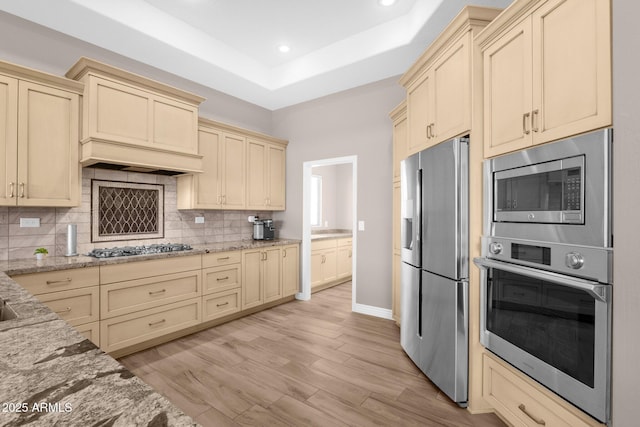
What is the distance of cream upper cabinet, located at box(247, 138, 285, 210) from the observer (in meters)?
4.30

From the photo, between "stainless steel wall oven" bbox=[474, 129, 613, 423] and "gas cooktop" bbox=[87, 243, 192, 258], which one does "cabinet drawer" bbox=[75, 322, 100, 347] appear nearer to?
"gas cooktop" bbox=[87, 243, 192, 258]

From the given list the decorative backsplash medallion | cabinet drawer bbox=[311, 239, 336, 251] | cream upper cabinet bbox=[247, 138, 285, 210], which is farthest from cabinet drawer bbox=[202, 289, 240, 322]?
cabinet drawer bbox=[311, 239, 336, 251]

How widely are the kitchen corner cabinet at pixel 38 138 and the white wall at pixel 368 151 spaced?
110 inches

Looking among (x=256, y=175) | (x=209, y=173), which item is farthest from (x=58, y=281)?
(x=256, y=175)

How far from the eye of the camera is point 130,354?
9.23ft

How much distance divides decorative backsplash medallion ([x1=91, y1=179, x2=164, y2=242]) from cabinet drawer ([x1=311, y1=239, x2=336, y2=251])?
7.29 ft

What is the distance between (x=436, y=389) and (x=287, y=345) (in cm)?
139

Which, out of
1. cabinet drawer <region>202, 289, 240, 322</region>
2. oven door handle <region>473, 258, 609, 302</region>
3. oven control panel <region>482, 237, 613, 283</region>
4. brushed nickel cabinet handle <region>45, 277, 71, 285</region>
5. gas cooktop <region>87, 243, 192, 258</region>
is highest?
oven control panel <region>482, 237, 613, 283</region>

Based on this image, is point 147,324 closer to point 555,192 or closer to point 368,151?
point 368,151

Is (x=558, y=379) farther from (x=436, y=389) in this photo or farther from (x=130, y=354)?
(x=130, y=354)

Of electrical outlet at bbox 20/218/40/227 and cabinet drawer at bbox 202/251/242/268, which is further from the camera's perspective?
cabinet drawer at bbox 202/251/242/268

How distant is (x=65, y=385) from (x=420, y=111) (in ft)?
8.76

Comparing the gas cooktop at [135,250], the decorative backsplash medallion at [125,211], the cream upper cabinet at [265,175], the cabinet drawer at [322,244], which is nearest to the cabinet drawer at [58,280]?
the gas cooktop at [135,250]

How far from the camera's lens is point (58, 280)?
2.35 m
